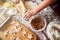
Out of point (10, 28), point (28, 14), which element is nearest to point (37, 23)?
point (28, 14)

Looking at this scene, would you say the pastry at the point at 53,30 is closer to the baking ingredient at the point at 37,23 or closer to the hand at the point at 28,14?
the baking ingredient at the point at 37,23

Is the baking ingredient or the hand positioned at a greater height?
the hand

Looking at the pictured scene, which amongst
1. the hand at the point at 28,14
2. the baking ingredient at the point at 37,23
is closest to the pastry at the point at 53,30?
the baking ingredient at the point at 37,23

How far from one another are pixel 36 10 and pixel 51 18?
194mm

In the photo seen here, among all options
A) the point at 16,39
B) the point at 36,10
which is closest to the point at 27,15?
the point at 36,10

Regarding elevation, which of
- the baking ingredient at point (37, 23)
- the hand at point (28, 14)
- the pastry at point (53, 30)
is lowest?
the pastry at point (53, 30)

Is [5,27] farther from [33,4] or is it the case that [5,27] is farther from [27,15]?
[33,4]

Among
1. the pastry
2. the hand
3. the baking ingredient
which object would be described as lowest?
the pastry

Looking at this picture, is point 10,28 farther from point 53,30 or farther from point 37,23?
point 53,30

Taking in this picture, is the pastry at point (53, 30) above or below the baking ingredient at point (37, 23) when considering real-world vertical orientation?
below

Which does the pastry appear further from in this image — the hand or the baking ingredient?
the hand

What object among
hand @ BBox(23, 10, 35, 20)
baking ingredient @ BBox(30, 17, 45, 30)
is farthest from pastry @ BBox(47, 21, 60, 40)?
hand @ BBox(23, 10, 35, 20)

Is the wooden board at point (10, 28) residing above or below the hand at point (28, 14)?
below

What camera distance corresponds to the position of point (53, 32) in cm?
94
